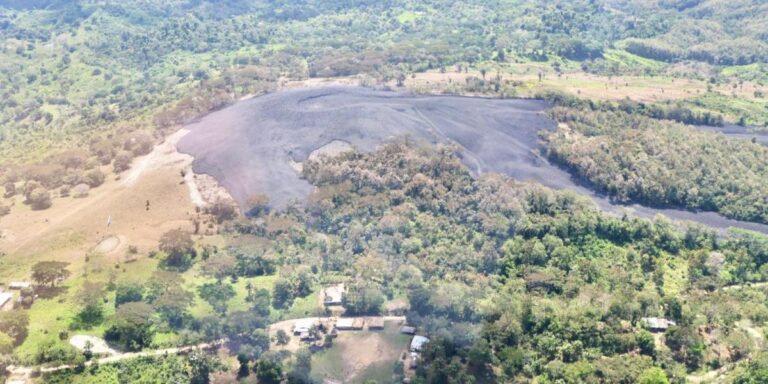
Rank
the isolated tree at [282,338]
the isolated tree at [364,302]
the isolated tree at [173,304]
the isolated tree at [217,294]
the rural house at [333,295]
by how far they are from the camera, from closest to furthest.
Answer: the isolated tree at [282,338], the isolated tree at [173,304], the isolated tree at [217,294], the isolated tree at [364,302], the rural house at [333,295]

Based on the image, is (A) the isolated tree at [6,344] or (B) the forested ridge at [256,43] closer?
(A) the isolated tree at [6,344]

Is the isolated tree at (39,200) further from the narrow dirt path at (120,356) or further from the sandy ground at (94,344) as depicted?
the narrow dirt path at (120,356)

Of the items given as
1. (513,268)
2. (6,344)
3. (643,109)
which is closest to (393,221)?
(513,268)

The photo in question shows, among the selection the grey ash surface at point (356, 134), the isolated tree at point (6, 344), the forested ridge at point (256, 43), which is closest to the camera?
the isolated tree at point (6, 344)

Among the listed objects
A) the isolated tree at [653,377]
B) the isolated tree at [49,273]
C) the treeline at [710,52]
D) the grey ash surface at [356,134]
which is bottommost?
the isolated tree at [653,377]

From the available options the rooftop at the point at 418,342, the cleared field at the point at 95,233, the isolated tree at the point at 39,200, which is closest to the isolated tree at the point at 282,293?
the rooftop at the point at 418,342

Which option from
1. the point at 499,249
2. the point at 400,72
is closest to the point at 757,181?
the point at 499,249
